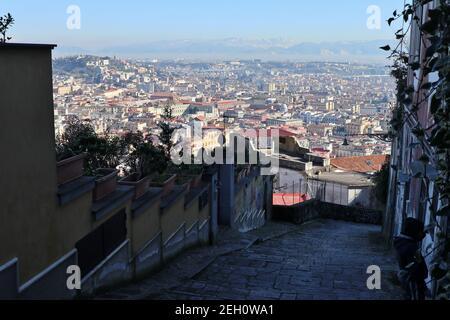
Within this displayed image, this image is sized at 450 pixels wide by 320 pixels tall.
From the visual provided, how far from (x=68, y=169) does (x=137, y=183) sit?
1.75 metres

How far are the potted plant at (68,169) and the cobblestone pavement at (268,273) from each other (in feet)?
4.59

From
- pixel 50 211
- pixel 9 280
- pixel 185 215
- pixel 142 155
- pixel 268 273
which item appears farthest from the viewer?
pixel 142 155

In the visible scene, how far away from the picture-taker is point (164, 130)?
12.5 m

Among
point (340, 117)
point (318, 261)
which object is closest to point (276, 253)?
point (318, 261)

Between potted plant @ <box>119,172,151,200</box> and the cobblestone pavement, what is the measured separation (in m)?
1.20

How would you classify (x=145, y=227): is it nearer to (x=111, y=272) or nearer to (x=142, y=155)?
(x=111, y=272)

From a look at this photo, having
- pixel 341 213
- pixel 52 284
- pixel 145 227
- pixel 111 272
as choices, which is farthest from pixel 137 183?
pixel 341 213

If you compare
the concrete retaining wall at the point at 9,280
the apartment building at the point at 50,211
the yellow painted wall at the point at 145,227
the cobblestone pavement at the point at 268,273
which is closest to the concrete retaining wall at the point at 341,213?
the cobblestone pavement at the point at 268,273

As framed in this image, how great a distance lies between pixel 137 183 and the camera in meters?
7.43

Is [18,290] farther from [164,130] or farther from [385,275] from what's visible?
[164,130]

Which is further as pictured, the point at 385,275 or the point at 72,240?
the point at 385,275

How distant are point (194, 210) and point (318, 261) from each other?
2500mm

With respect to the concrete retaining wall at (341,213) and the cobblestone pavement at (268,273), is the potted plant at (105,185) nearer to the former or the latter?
the cobblestone pavement at (268,273)

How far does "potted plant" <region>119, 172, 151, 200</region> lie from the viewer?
24.2ft
